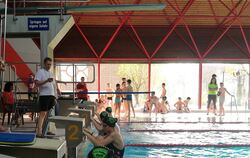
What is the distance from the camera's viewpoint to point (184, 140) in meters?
9.98

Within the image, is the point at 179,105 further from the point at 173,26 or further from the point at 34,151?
the point at 34,151

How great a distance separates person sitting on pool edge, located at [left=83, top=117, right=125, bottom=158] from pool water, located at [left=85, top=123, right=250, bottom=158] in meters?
2.14

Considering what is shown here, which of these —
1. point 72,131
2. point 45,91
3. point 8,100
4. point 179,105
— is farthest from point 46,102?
point 179,105

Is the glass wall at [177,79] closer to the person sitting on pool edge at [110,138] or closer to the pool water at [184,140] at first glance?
the pool water at [184,140]

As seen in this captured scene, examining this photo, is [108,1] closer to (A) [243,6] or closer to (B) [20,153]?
(A) [243,6]

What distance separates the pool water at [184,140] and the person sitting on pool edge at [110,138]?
7.02ft

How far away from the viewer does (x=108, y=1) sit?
1995 centimetres

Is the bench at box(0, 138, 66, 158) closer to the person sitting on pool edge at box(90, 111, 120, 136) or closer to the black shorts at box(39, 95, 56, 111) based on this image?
the person sitting on pool edge at box(90, 111, 120, 136)

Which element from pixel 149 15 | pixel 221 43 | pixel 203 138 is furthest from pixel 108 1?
pixel 203 138

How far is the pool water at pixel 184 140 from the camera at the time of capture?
823cm

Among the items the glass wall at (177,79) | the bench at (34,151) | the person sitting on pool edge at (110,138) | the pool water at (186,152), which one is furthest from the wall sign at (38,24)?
the glass wall at (177,79)

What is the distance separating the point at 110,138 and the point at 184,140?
474 centimetres

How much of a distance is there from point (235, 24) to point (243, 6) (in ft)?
4.95

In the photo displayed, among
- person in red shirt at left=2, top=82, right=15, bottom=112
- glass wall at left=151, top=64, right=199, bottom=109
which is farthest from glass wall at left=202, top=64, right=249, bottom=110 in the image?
person in red shirt at left=2, top=82, right=15, bottom=112
